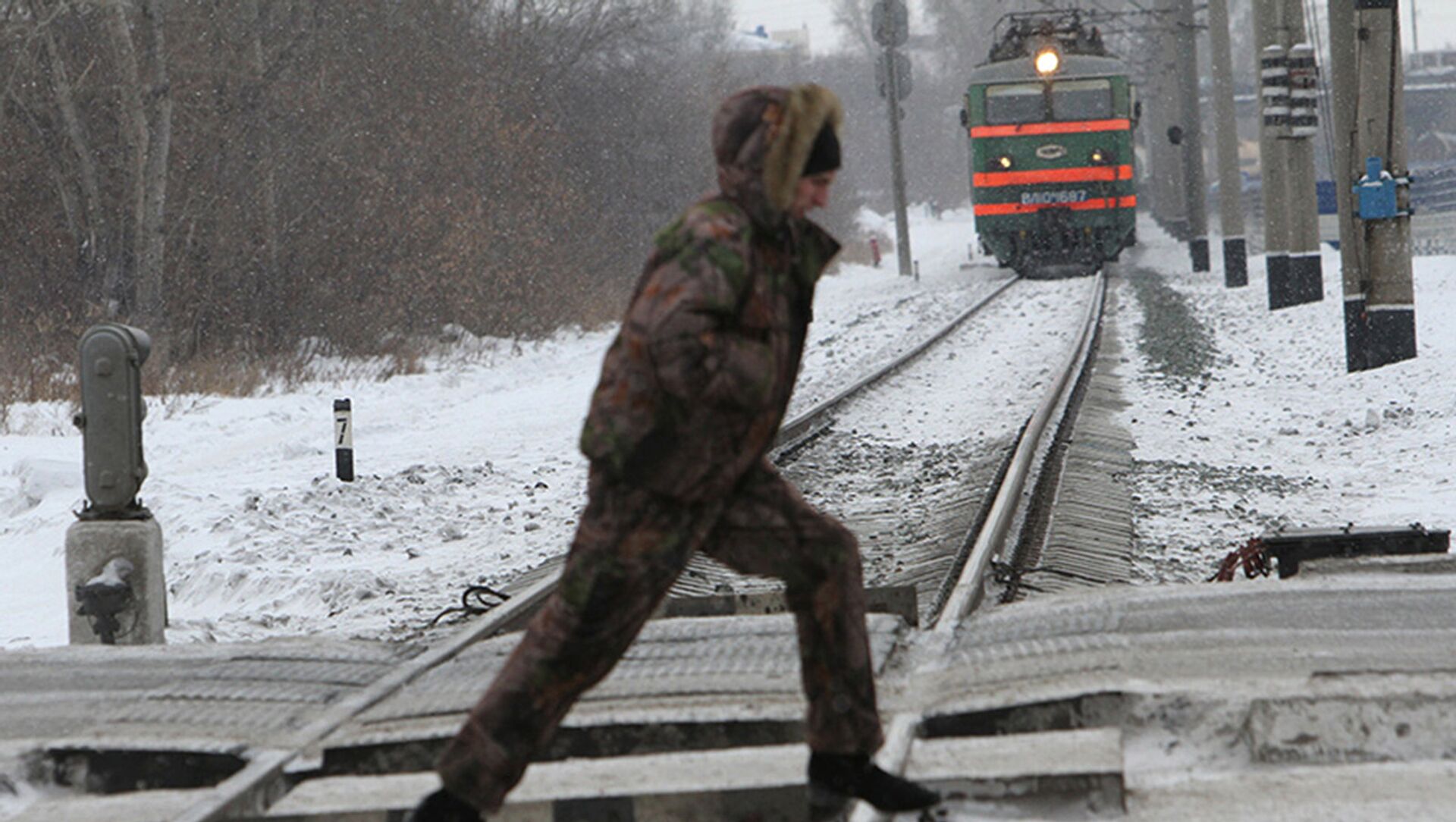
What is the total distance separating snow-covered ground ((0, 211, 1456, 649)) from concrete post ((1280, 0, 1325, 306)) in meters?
2.37

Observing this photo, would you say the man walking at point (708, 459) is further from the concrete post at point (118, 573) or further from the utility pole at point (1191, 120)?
the utility pole at point (1191, 120)

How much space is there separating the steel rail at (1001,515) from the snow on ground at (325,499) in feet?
7.11

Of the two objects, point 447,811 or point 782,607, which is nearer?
point 447,811

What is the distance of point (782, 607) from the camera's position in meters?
6.55

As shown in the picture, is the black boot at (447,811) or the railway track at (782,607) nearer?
the black boot at (447,811)

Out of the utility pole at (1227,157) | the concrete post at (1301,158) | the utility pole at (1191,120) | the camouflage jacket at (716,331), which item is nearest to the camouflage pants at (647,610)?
the camouflage jacket at (716,331)

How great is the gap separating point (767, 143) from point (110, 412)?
4.00 meters

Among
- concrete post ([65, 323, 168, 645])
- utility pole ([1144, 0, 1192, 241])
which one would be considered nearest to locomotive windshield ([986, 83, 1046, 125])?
utility pole ([1144, 0, 1192, 241])

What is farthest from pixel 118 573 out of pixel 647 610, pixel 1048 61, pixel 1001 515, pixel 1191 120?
pixel 1191 120

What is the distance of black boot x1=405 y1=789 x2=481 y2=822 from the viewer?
3627 mm

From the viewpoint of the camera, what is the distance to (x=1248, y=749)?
451 cm

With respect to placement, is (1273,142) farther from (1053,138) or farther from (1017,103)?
(1017,103)

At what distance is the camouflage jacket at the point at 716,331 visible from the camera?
11.2 ft

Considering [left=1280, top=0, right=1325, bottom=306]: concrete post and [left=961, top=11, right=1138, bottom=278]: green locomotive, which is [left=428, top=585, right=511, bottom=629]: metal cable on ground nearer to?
[left=1280, top=0, right=1325, bottom=306]: concrete post
